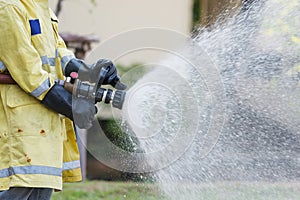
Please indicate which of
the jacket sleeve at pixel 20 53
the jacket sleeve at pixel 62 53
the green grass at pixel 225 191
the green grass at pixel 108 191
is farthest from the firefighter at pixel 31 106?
the green grass at pixel 108 191

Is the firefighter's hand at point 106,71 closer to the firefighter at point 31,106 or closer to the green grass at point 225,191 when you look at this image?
the firefighter at point 31,106

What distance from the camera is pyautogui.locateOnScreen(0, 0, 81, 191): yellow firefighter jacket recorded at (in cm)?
394

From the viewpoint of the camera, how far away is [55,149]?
4.07 m

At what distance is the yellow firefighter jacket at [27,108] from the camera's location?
3939 mm

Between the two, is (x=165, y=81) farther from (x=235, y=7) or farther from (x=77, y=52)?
(x=77, y=52)

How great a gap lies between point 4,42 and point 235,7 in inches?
87.8

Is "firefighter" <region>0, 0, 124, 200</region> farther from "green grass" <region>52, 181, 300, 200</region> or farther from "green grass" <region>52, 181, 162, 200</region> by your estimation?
"green grass" <region>52, 181, 162, 200</region>

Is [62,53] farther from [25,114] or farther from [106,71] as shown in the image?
[25,114]

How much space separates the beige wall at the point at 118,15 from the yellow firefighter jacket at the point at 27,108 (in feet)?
12.8

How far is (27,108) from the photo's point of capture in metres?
4.03

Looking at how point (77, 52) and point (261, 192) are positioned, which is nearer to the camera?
point (261, 192)

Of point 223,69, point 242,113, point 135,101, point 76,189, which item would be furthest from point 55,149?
point 76,189

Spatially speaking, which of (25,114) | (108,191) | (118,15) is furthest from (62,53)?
(118,15)

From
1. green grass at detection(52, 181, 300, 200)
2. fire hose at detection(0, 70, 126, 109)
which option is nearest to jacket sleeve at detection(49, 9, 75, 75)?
fire hose at detection(0, 70, 126, 109)
